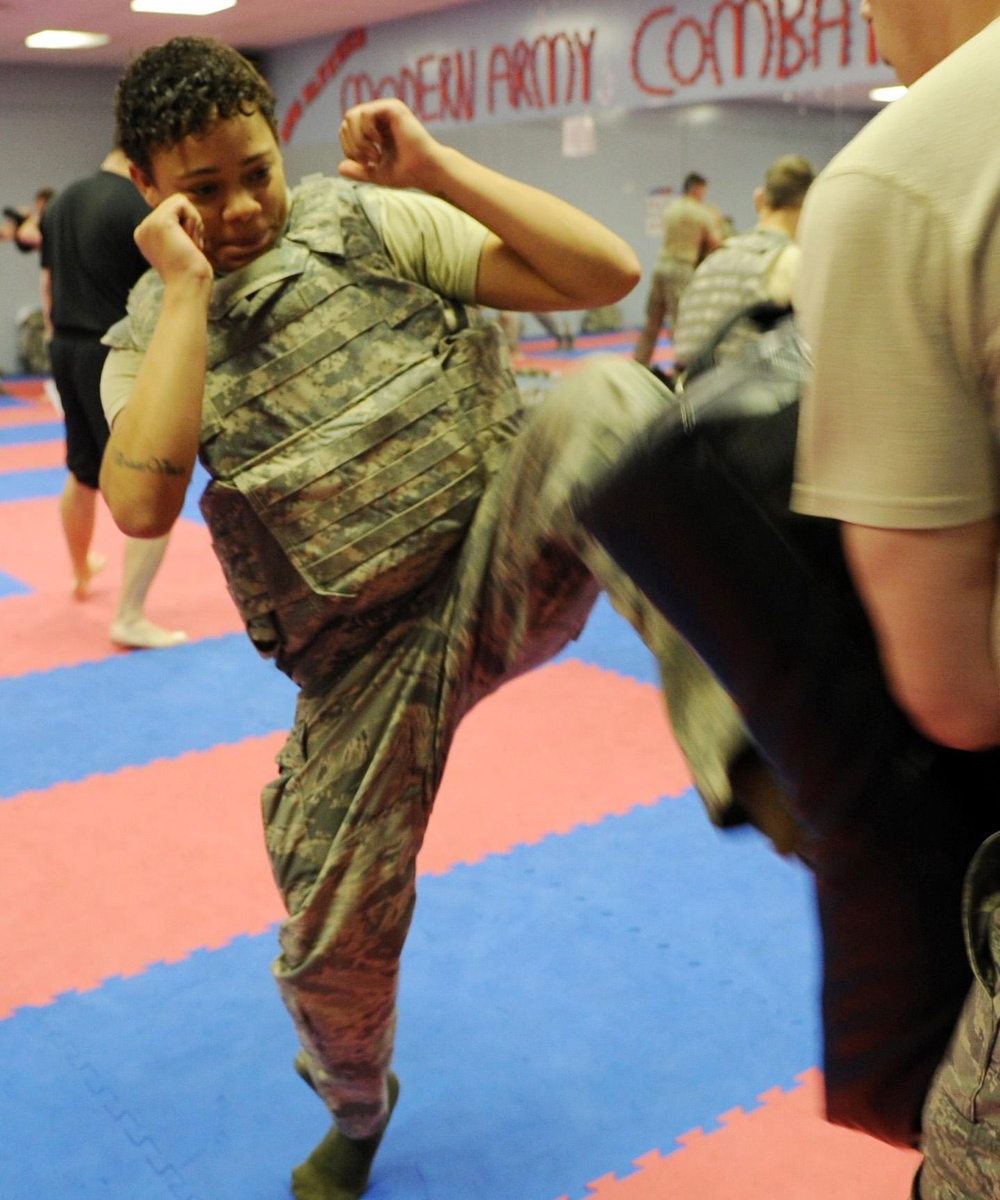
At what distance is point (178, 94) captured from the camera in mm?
1845

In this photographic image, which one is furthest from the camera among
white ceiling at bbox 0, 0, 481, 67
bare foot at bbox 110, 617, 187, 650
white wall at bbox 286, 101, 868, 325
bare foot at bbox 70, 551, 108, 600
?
white ceiling at bbox 0, 0, 481, 67

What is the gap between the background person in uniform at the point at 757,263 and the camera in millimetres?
4703

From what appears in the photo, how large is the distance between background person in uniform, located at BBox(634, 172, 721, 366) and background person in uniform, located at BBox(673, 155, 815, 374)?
10.1 ft

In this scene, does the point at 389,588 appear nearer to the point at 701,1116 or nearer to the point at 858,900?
the point at 858,900

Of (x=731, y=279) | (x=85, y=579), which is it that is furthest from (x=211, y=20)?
(x=731, y=279)

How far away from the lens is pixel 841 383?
3.05 feet

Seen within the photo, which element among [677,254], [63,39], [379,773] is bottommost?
[677,254]

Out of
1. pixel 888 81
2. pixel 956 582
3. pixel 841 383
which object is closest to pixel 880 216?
pixel 841 383

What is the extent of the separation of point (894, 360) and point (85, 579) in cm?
562

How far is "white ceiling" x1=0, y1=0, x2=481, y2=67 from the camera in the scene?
1156 cm

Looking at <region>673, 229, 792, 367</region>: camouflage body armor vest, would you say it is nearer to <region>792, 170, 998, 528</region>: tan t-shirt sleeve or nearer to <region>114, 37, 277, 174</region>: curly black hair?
<region>114, 37, 277, 174</region>: curly black hair

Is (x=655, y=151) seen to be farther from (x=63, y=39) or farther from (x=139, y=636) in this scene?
(x=63, y=39)

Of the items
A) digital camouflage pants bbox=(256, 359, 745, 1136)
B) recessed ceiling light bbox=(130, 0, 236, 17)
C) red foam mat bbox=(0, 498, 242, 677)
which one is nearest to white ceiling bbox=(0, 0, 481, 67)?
recessed ceiling light bbox=(130, 0, 236, 17)

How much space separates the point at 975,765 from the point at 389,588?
1.02 m
